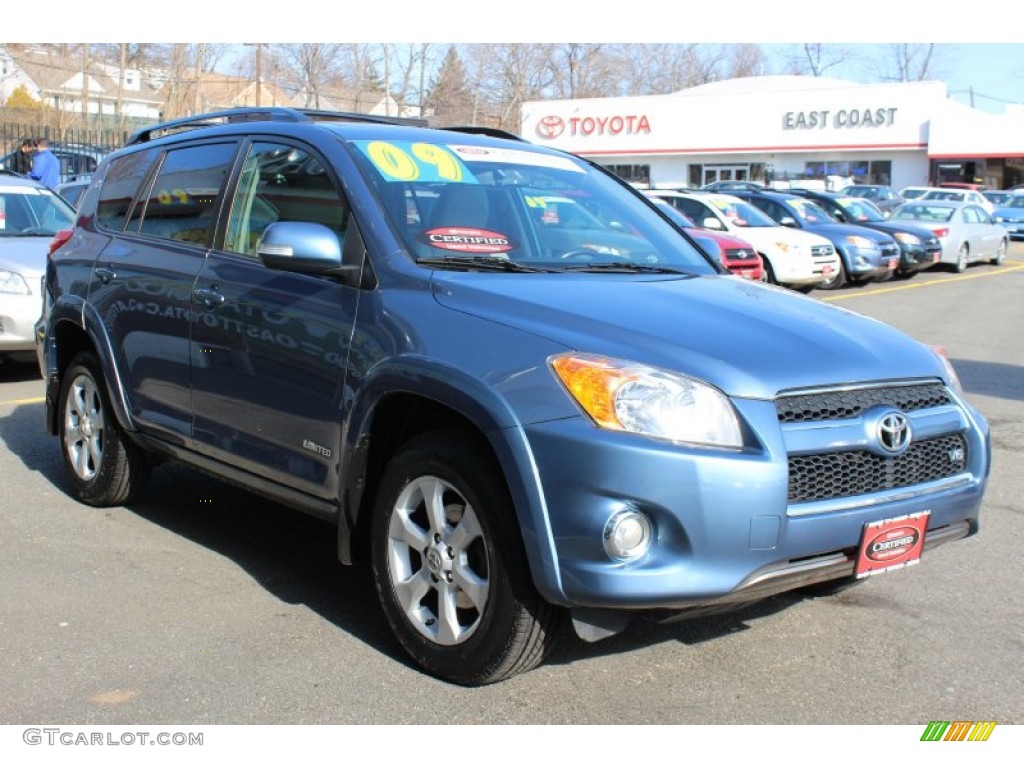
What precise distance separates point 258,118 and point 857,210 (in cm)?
2006

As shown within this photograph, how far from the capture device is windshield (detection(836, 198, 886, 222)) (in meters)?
23.3

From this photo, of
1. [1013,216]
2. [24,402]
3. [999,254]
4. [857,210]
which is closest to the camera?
[24,402]

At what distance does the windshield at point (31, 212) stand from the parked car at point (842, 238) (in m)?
12.0

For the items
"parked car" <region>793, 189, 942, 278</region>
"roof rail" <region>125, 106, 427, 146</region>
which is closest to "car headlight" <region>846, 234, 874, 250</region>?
"parked car" <region>793, 189, 942, 278</region>

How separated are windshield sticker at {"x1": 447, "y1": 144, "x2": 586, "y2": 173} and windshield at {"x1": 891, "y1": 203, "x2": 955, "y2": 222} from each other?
21004 mm

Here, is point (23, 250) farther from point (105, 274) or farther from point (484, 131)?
point (484, 131)

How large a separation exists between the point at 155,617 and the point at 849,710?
258cm

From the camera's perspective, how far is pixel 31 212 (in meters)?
11.2

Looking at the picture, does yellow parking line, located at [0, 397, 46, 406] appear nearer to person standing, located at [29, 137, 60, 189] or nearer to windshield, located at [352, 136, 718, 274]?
windshield, located at [352, 136, 718, 274]

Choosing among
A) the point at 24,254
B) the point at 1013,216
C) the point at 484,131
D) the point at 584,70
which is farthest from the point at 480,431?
the point at 584,70

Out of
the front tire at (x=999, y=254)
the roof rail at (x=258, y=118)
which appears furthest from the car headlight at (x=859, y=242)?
the roof rail at (x=258, y=118)

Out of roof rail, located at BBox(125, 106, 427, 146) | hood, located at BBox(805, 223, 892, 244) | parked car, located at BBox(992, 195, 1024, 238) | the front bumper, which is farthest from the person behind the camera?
parked car, located at BBox(992, 195, 1024, 238)

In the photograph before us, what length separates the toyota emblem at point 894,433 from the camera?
Result: 143 inches

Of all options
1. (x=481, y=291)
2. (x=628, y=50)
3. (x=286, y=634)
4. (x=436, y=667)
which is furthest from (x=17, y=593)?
(x=628, y=50)
